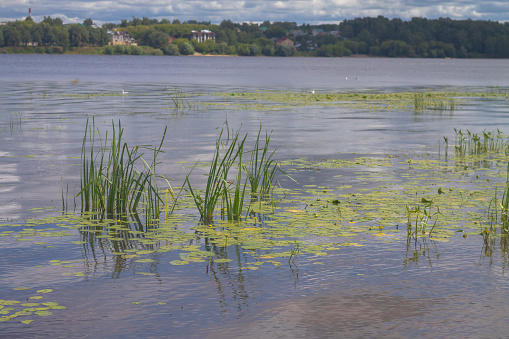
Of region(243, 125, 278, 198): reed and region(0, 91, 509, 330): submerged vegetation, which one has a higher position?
region(243, 125, 278, 198): reed

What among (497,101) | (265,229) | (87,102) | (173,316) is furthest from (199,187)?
(497,101)

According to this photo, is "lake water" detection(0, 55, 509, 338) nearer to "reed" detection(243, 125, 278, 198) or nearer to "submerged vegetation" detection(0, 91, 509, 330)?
"submerged vegetation" detection(0, 91, 509, 330)

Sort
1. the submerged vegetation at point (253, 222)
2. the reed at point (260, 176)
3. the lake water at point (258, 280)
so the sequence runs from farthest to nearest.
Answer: the reed at point (260, 176) → the submerged vegetation at point (253, 222) → the lake water at point (258, 280)

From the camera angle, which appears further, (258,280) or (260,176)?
(260,176)

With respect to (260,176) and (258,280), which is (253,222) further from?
(260,176)

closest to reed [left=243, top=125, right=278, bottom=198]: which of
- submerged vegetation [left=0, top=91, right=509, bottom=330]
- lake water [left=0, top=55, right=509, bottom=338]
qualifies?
submerged vegetation [left=0, top=91, right=509, bottom=330]

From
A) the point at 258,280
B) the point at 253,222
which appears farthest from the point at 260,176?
the point at 258,280

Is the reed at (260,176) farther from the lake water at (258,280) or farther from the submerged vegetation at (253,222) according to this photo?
the lake water at (258,280)

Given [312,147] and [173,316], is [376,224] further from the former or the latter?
[312,147]

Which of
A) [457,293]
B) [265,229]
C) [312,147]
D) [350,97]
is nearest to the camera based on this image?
[457,293]

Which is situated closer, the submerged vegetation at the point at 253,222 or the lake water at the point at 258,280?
the lake water at the point at 258,280

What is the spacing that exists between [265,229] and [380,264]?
2236 mm

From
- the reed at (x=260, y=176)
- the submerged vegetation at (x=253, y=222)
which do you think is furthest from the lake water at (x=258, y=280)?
the reed at (x=260, y=176)

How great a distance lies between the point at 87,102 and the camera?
126 ft
